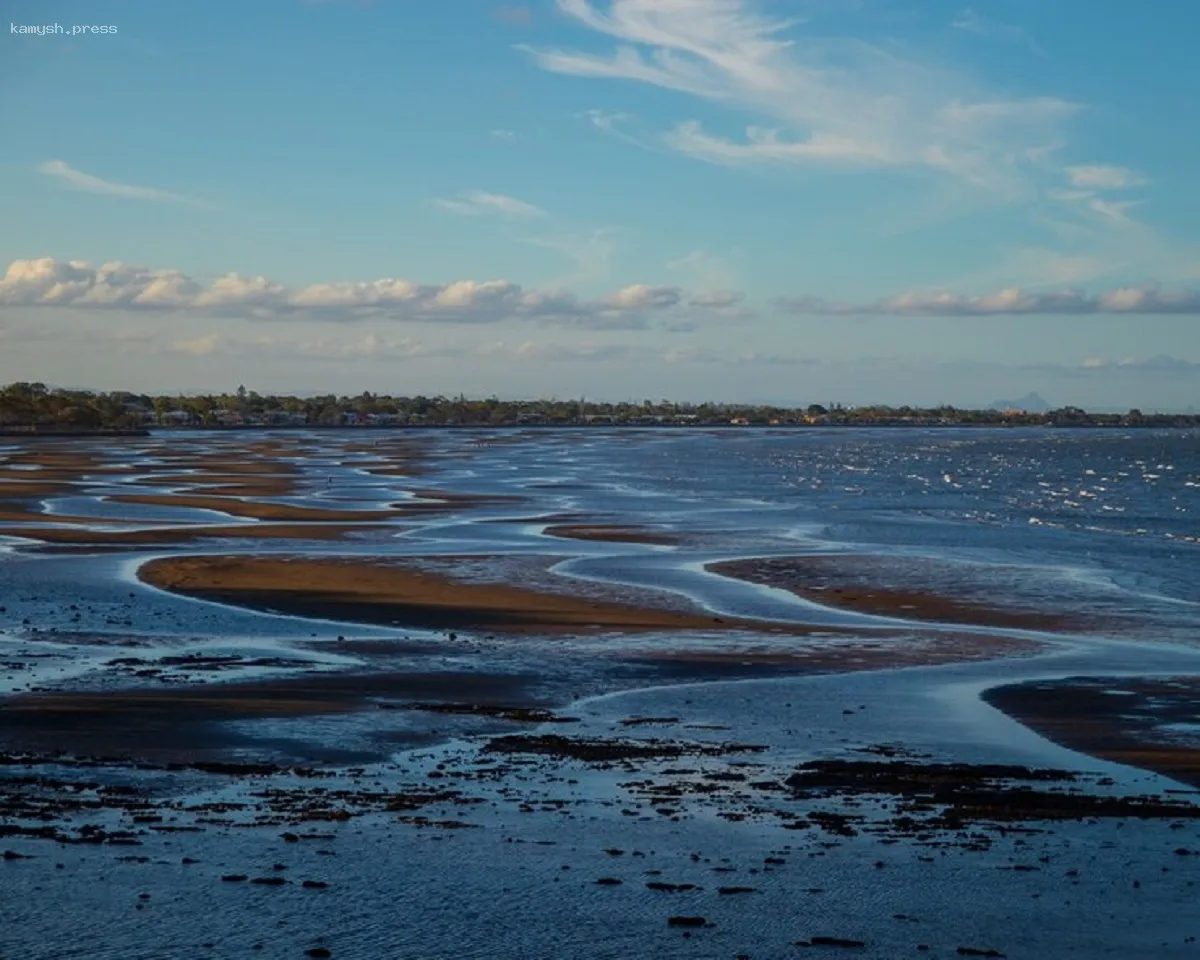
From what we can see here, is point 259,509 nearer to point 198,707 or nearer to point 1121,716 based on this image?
point 198,707

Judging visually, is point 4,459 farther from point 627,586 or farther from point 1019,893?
point 1019,893

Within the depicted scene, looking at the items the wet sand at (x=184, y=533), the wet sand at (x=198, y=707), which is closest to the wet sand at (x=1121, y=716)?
the wet sand at (x=198, y=707)

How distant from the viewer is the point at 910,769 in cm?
1645

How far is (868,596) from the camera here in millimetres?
34250

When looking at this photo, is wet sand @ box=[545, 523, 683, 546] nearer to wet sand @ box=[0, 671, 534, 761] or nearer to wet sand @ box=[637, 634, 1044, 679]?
wet sand @ box=[637, 634, 1044, 679]

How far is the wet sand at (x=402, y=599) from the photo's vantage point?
2905cm

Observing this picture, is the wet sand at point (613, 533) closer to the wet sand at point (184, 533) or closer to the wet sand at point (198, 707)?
the wet sand at point (184, 533)

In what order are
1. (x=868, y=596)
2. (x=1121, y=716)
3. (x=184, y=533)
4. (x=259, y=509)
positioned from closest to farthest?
(x=1121, y=716)
(x=868, y=596)
(x=184, y=533)
(x=259, y=509)

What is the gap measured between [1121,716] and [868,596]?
46.3 ft

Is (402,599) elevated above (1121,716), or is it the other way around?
(1121,716)

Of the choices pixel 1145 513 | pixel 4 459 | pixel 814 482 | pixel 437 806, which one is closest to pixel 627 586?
pixel 437 806

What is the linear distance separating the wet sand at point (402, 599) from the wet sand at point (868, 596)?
12.7 ft

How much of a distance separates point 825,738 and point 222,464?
89.1m

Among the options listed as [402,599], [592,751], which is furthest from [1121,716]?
[402,599]
